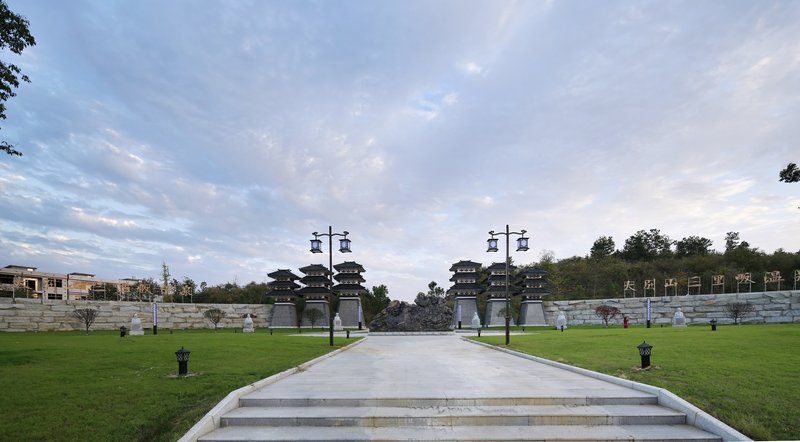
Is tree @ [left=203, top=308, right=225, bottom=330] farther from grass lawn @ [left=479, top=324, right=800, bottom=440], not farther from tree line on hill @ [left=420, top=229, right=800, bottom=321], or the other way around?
grass lawn @ [left=479, top=324, right=800, bottom=440]

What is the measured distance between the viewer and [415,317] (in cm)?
3541

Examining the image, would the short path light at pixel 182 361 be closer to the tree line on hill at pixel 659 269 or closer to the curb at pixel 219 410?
the curb at pixel 219 410

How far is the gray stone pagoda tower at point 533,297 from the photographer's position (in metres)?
42.2

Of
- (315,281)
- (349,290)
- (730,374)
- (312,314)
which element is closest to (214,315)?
(312,314)

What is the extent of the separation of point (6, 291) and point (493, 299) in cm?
5381

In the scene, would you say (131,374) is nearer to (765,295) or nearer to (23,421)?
(23,421)

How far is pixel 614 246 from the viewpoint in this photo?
239ft

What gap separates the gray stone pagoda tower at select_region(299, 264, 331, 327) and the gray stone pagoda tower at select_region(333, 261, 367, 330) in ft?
4.41

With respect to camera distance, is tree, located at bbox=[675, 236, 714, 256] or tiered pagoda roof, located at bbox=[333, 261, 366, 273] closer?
tiered pagoda roof, located at bbox=[333, 261, 366, 273]

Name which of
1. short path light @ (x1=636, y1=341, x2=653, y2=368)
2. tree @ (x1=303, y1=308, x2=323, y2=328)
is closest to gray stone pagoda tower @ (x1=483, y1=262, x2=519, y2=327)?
tree @ (x1=303, y1=308, x2=323, y2=328)

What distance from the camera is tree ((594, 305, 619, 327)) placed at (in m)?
34.6

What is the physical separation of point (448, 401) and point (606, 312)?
3191cm

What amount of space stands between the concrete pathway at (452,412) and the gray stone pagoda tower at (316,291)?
35.5 meters

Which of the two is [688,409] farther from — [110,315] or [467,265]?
[467,265]
